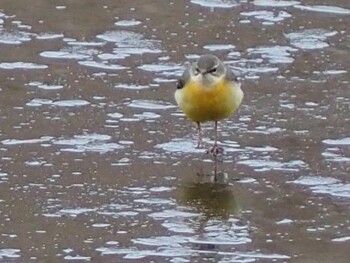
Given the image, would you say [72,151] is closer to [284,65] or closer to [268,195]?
[268,195]

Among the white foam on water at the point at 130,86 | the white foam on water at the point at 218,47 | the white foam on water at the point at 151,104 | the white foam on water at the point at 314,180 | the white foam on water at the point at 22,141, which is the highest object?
the white foam on water at the point at 218,47

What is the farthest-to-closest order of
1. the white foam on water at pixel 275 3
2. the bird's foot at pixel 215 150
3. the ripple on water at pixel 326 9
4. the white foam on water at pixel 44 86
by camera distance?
the white foam on water at pixel 275 3 → the ripple on water at pixel 326 9 → the white foam on water at pixel 44 86 → the bird's foot at pixel 215 150

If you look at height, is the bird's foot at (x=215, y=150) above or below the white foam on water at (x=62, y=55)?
below

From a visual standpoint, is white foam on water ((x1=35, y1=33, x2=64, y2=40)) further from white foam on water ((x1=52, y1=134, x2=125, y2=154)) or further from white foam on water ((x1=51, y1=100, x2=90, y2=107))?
white foam on water ((x1=52, y1=134, x2=125, y2=154))

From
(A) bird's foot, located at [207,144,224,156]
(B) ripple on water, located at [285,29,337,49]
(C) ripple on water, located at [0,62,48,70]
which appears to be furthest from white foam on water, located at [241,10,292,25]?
(A) bird's foot, located at [207,144,224,156]

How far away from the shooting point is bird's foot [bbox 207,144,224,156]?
27.1 feet

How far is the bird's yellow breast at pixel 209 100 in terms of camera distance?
8.46 metres

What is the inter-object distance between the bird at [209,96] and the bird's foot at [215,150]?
0.06 feet

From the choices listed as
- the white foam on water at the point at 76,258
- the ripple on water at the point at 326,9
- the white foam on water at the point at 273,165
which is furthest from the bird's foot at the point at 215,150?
the ripple on water at the point at 326,9

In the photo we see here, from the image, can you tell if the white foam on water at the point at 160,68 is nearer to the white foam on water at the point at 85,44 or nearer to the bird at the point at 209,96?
the white foam on water at the point at 85,44

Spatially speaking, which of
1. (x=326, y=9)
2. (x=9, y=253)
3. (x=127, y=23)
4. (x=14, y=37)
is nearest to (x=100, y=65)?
(x=14, y=37)

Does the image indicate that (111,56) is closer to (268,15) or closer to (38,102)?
(38,102)

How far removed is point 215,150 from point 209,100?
1.10 ft

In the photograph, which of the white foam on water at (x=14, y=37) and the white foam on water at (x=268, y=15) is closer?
the white foam on water at (x=14, y=37)
